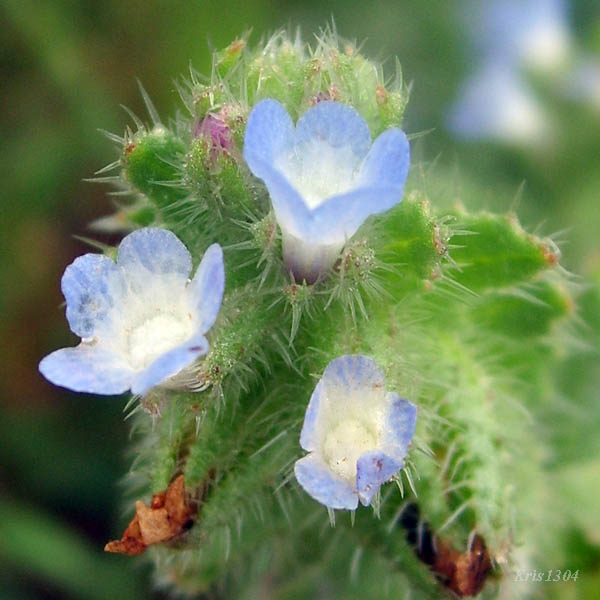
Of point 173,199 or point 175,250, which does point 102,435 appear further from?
point 175,250

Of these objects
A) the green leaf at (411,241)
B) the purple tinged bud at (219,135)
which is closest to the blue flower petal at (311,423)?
the green leaf at (411,241)

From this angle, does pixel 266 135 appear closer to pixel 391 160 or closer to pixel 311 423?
pixel 391 160

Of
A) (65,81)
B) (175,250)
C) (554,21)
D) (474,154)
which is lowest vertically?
(474,154)

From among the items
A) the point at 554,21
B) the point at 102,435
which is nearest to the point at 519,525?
the point at 102,435

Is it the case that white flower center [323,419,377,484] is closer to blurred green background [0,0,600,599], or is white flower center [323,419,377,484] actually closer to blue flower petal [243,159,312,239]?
blue flower petal [243,159,312,239]

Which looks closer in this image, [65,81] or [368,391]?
[368,391]

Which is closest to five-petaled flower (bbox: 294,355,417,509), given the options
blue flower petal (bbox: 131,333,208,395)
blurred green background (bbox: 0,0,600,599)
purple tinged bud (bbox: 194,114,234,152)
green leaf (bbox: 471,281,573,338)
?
blue flower petal (bbox: 131,333,208,395)

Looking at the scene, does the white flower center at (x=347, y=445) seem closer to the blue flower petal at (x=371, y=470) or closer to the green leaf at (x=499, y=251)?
the blue flower petal at (x=371, y=470)
